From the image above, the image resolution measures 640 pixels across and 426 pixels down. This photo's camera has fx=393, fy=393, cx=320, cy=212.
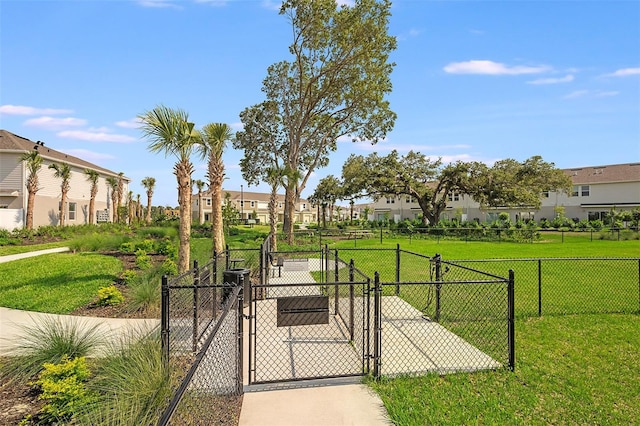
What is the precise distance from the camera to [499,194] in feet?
118

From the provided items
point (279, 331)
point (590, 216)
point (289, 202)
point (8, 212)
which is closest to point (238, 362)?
point (279, 331)

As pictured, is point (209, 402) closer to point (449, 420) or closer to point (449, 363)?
point (449, 420)

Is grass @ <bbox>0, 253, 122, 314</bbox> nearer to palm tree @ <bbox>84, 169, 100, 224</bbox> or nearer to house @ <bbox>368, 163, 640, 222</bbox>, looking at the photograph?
palm tree @ <bbox>84, 169, 100, 224</bbox>

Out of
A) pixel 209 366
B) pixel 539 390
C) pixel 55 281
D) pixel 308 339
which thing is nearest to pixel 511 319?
pixel 539 390

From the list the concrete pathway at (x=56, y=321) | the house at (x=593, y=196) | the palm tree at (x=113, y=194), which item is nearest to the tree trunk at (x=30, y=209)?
the palm tree at (x=113, y=194)

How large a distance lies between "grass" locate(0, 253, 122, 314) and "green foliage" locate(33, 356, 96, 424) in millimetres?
4777

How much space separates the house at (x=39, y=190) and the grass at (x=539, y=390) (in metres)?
29.8

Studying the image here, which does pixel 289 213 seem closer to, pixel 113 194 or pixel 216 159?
pixel 216 159

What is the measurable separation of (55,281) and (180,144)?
16.5 feet

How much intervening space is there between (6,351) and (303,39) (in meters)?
24.7

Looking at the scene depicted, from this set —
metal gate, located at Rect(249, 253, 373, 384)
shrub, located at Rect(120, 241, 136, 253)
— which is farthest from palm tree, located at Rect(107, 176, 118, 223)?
metal gate, located at Rect(249, 253, 373, 384)

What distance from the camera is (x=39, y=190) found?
28391 mm

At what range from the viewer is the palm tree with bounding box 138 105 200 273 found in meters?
10.7

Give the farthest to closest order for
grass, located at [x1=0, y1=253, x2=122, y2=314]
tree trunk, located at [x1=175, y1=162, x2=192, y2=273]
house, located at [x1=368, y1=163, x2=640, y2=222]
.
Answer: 1. house, located at [x1=368, y1=163, x2=640, y2=222]
2. tree trunk, located at [x1=175, y1=162, x2=192, y2=273]
3. grass, located at [x1=0, y1=253, x2=122, y2=314]
